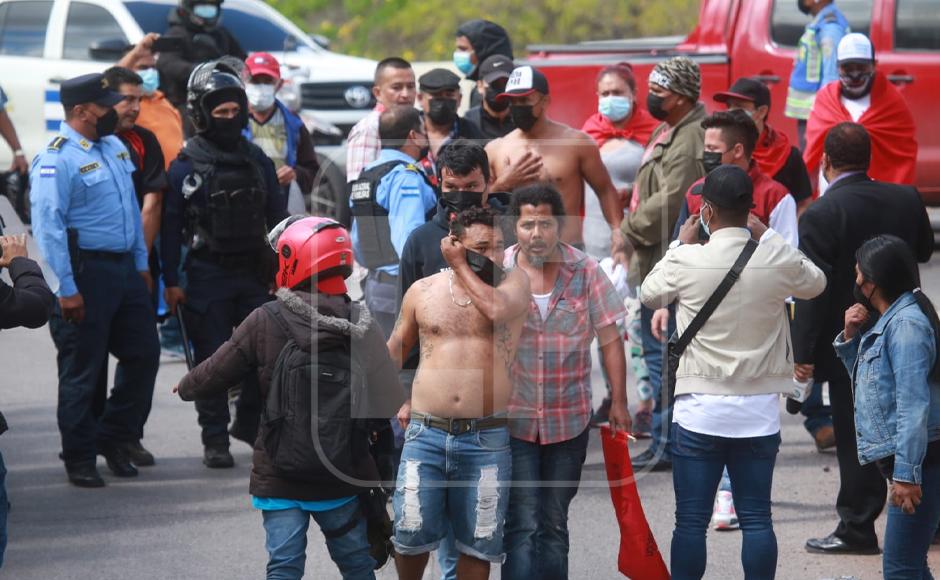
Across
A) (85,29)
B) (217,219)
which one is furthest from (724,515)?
(85,29)

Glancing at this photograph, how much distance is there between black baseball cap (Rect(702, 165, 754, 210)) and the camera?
5629mm

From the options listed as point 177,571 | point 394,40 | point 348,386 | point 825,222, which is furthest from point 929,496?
point 394,40

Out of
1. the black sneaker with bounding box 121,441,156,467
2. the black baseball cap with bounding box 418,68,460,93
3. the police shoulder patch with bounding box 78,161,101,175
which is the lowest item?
the black sneaker with bounding box 121,441,156,467

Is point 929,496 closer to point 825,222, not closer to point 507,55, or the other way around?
point 825,222

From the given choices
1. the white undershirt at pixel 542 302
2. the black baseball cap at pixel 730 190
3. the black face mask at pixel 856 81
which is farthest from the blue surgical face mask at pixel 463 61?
the black baseball cap at pixel 730 190

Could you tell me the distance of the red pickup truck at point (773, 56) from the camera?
39.0 feet

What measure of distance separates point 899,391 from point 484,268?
5.18ft

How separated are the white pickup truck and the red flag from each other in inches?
329

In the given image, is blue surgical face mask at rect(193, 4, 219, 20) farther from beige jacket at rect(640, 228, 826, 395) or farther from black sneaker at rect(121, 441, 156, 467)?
beige jacket at rect(640, 228, 826, 395)

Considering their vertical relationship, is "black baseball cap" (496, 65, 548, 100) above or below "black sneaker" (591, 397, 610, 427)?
above

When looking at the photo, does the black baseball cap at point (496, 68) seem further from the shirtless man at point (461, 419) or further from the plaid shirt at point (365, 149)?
the shirtless man at point (461, 419)

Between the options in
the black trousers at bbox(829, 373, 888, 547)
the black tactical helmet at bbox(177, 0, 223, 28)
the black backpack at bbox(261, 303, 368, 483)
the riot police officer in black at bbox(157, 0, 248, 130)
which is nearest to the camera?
the black backpack at bbox(261, 303, 368, 483)

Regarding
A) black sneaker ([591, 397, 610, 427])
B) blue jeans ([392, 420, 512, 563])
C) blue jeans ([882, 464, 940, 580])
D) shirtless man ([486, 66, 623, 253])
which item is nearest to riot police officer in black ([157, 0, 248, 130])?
black sneaker ([591, 397, 610, 427])

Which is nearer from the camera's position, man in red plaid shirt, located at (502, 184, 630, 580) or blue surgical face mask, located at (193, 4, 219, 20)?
man in red plaid shirt, located at (502, 184, 630, 580)
